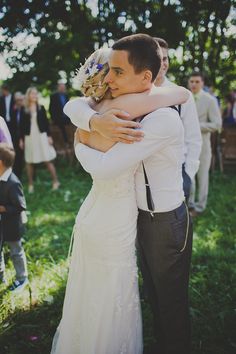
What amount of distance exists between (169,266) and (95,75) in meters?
1.11

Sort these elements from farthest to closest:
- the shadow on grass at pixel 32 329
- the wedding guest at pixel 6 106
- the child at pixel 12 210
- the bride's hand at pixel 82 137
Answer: the wedding guest at pixel 6 106
the child at pixel 12 210
the shadow on grass at pixel 32 329
the bride's hand at pixel 82 137

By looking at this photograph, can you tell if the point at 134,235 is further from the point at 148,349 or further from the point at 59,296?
the point at 59,296

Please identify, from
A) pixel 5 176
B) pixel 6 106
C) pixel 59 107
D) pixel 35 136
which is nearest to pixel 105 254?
pixel 5 176

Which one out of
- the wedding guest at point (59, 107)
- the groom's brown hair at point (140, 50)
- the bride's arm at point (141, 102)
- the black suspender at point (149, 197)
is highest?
the groom's brown hair at point (140, 50)

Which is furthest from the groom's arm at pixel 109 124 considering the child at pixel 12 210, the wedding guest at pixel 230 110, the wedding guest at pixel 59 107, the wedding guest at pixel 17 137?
the wedding guest at pixel 230 110

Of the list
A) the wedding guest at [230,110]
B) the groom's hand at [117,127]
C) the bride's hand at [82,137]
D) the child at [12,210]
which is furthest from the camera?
the wedding guest at [230,110]

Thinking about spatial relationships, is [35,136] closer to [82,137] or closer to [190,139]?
[190,139]

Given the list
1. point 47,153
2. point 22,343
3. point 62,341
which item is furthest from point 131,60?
point 47,153

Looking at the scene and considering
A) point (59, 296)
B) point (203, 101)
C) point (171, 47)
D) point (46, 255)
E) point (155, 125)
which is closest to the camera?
point (155, 125)

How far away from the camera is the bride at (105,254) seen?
184 cm

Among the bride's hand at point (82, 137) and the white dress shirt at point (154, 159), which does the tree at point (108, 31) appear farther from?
the white dress shirt at point (154, 159)

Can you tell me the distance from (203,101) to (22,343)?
4.13 metres

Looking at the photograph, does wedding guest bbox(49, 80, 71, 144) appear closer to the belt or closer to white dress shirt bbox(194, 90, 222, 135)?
white dress shirt bbox(194, 90, 222, 135)

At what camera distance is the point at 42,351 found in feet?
8.76
